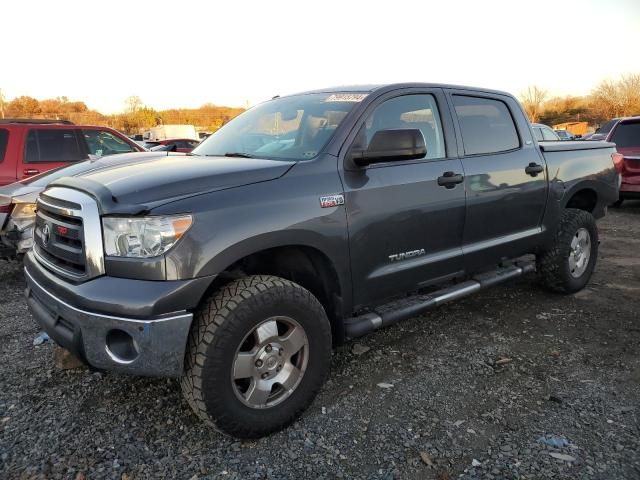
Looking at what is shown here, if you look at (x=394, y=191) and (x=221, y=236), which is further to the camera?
(x=394, y=191)

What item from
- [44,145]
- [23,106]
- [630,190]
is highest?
[23,106]

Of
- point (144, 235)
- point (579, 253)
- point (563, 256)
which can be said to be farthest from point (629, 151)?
point (144, 235)

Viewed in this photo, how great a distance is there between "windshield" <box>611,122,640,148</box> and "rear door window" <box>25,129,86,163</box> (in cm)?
980

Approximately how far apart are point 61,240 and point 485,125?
124 inches

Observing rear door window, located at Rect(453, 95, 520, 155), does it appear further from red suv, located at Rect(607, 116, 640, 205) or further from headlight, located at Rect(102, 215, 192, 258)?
red suv, located at Rect(607, 116, 640, 205)

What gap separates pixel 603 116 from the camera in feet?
143

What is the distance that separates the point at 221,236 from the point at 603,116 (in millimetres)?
50071

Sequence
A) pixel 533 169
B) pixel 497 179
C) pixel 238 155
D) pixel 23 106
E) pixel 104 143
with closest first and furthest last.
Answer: pixel 238 155
pixel 497 179
pixel 533 169
pixel 104 143
pixel 23 106

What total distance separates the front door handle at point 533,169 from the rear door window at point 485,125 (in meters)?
0.20

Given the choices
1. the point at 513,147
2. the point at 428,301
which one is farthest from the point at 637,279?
the point at 428,301

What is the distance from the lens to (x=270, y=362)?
2.54m

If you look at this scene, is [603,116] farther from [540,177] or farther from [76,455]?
[76,455]

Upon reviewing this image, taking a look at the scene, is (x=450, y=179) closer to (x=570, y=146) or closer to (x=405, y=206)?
(x=405, y=206)

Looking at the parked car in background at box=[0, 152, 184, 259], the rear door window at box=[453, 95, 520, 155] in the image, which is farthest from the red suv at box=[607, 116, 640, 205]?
the parked car in background at box=[0, 152, 184, 259]
